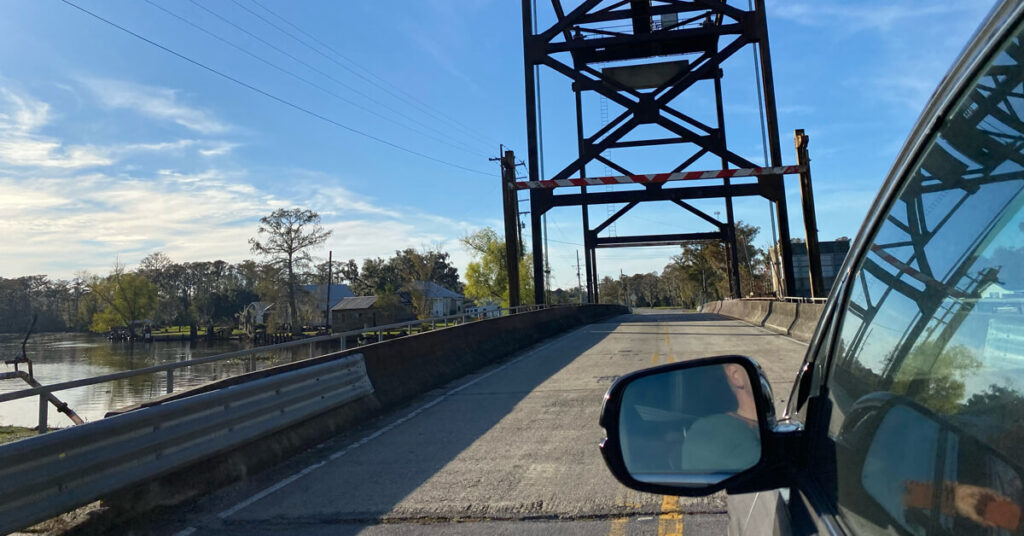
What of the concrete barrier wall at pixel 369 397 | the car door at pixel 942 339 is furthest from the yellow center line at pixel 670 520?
the concrete barrier wall at pixel 369 397

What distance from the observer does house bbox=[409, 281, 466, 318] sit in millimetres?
80625

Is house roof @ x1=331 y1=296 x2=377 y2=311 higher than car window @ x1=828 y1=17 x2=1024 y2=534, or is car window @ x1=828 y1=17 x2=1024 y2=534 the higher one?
house roof @ x1=331 y1=296 x2=377 y2=311

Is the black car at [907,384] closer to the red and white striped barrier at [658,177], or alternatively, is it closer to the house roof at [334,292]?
the red and white striped barrier at [658,177]

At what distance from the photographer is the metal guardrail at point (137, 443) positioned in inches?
151

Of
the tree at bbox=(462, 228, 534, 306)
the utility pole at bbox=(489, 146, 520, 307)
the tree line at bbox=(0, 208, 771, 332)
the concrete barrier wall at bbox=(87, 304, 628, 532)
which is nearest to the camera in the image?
the concrete barrier wall at bbox=(87, 304, 628, 532)

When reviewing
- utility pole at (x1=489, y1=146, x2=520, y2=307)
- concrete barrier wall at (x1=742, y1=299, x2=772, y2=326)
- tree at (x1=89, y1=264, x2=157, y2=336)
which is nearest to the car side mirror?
utility pole at (x1=489, y1=146, x2=520, y2=307)

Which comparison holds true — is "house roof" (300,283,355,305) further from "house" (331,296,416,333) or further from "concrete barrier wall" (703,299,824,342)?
"concrete barrier wall" (703,299,824,342)

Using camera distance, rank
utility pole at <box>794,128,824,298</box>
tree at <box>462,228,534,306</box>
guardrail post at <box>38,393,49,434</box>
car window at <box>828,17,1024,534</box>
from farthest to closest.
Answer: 1. tree at <box>462,228,534,306</box>
2. utility pole at <box>794,128,824,298</box>
3. guardrail post at <box>38,393,49,434</box>
4. car window at <box>828,17,1024,534</box>

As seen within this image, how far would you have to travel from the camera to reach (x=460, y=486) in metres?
5.20

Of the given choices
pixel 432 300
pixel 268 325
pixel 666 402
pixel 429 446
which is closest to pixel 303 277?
pixel 268 325

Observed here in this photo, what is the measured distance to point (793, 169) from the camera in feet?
76.3

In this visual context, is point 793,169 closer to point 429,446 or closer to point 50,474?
point 429,446

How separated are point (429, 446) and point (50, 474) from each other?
3402mm

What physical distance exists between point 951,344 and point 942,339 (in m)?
0.03
